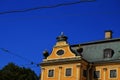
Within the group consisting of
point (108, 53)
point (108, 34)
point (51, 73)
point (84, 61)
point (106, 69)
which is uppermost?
point (108, 34)

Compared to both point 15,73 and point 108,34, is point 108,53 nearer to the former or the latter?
point 108,34

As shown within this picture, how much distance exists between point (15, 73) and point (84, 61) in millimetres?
21748

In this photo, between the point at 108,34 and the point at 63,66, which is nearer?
the point at 63,66

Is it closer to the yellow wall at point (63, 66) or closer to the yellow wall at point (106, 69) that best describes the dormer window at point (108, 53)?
the yellow wall at point (106, 69)

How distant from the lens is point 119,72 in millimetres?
45906

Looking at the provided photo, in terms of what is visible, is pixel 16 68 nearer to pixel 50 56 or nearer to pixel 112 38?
pixel 50 56

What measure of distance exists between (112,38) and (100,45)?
232 cm

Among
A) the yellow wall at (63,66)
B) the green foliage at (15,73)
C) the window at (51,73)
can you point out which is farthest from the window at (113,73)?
the green foliage at (15,73)

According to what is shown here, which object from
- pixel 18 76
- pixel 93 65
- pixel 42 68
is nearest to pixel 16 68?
pixel 18 76

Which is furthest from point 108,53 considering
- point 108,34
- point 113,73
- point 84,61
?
point 108,34

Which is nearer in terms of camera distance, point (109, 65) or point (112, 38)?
point (109, 65)

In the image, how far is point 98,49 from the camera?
4978 centimetres

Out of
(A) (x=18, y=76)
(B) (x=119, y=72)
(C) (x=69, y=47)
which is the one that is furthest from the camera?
(A) (x=18, y=76)

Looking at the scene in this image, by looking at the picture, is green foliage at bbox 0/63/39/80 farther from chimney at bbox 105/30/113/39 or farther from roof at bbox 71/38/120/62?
chimney at bbox 105/30/113/39
